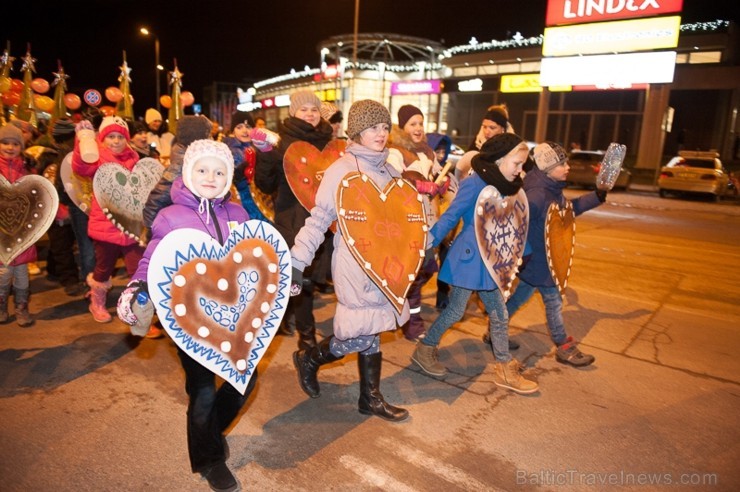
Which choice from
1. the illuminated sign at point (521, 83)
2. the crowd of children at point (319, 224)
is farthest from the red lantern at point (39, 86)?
the illuminated sign at point (521, 83)

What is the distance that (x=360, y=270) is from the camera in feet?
10.5

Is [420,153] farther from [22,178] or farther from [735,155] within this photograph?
[735,155]

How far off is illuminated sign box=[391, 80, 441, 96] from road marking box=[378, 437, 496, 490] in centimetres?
3664

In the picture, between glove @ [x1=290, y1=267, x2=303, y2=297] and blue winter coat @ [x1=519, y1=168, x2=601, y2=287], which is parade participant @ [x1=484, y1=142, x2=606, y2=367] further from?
glove @ [x1=290, y1=267, x2=303, y2=297]

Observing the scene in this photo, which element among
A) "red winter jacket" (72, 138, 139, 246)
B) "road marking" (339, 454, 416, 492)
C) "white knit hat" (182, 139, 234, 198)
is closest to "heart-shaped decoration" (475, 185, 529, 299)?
"road marking" (339, 454, 416, 492)

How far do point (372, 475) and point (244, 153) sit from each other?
311 cm

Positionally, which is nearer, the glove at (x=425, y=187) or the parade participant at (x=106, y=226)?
the glove at (x=425, y=187)

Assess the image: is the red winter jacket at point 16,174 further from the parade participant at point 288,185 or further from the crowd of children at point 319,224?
the parade participant at point 288,185

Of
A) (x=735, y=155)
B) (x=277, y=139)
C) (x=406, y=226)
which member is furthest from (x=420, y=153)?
(x=735, y=155)

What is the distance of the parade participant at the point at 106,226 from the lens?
16.3 feet

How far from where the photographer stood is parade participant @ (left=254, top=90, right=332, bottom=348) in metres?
4.33

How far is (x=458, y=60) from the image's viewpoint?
121ft

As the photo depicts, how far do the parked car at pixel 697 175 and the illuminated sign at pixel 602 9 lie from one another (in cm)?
956

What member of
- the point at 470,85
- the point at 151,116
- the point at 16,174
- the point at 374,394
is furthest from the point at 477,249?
the point at 470,85
